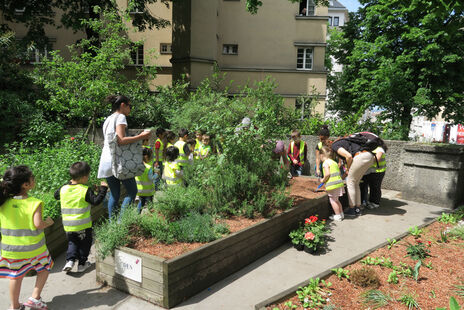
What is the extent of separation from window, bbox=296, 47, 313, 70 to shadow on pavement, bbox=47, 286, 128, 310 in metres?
20.0

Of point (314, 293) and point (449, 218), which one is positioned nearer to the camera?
point (314, 293)

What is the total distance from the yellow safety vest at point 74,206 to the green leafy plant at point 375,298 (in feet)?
11.9

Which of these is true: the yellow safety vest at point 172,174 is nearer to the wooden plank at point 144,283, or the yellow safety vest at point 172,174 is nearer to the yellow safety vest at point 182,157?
the yellow safety vest at point 182,157

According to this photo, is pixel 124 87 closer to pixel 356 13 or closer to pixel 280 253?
pixel 280 253

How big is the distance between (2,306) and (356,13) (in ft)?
79.5

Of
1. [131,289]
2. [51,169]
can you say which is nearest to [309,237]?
[131,289]

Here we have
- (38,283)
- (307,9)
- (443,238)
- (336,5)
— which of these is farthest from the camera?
(336,5)

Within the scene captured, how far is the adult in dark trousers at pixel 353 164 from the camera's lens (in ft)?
22.0

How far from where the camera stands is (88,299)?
402cm

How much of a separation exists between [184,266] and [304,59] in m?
20.0

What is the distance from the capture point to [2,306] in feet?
12.6

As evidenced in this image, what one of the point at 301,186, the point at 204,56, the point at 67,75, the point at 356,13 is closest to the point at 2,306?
the point at 301,186

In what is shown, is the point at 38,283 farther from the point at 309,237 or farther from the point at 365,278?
the point at 365,278

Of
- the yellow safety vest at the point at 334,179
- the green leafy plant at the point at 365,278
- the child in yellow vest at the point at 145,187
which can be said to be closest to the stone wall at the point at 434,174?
the yellow safety vest at the point at 334,179
